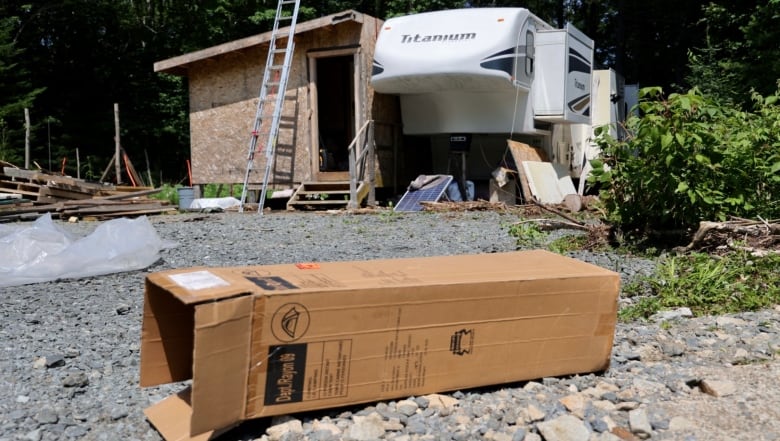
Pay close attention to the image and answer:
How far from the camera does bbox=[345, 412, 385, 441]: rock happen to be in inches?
92.7

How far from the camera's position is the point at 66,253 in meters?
5.46

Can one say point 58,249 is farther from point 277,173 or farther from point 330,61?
point 330,61

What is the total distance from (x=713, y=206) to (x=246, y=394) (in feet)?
14.4

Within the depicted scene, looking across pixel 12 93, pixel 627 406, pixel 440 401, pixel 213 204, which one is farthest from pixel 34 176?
pixel 12 93

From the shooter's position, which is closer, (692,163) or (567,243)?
(692,163)

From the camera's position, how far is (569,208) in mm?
10805

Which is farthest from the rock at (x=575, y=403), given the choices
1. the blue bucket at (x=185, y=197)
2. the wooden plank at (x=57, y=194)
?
the blue bucket at (x=185, y=197)

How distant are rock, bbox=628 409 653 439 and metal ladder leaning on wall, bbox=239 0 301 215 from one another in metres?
9.70

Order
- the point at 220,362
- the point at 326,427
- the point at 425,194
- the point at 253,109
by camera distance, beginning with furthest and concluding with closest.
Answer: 1. the point at 253,109
2. the point at 425,194
3. the point at 326,427
4. the point at 220,362

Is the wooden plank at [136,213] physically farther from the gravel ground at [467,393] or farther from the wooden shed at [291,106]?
the gravel ground at [467,393]

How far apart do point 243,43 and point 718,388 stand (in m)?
11.4

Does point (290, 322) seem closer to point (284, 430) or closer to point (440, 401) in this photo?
point (284, 430)

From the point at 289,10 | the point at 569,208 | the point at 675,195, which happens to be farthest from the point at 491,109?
the point at 289,10

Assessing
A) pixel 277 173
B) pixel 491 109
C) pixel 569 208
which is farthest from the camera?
pixel 277 173
